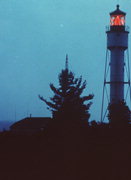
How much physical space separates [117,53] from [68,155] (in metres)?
35.9

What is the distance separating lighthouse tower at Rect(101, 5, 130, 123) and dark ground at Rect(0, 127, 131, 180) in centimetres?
3197

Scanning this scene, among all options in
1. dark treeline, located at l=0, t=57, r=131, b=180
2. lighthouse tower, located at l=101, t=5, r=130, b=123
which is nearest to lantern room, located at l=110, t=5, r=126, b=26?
lighthouse tower, located at l=101, t=5, r=130, b=123

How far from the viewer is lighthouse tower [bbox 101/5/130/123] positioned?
53281 millimetres

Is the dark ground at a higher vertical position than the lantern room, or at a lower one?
lower

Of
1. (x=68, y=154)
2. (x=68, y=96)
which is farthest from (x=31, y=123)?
(x=68, y=154)

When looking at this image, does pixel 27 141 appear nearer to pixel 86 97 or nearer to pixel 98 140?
pixel 98 140

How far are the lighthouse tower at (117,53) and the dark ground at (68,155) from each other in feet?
105

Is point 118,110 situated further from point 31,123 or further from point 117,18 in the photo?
point 31,123

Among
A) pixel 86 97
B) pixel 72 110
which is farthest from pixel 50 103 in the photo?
pixel 72 110

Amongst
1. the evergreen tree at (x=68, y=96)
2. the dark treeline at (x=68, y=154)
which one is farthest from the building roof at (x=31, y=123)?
the dark treeline at (x=68, y=154)

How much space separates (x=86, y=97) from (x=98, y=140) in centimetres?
3984

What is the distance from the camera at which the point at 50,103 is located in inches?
2370

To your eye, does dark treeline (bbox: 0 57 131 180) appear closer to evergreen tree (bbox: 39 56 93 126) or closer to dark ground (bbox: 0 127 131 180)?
dark ground (bbox: 0 127 131 180)

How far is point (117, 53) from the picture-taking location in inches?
2119
